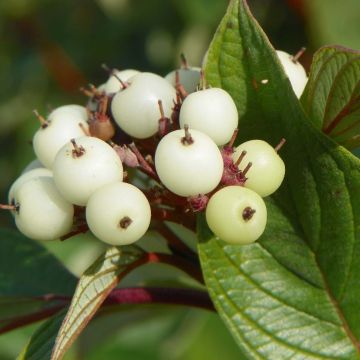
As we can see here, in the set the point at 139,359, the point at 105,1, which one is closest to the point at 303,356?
the point at 139,359

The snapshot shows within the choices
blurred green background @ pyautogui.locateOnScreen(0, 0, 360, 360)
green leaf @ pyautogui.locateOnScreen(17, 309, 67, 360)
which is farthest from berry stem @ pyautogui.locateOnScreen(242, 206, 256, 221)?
blurred green background @ pyautogui.locateOnScreen(0, 0, 360, 360)

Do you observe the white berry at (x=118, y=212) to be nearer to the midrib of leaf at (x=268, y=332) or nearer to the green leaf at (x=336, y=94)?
the midrib of leaf at (x=268, y=332)

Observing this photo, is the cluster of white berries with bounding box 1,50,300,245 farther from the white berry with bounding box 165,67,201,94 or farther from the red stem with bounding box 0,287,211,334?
the red stem with bounding box 0,287,211,334

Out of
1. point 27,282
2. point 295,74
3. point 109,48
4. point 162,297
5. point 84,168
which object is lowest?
point 109,48

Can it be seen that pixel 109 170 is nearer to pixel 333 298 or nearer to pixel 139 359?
pixel 333 298

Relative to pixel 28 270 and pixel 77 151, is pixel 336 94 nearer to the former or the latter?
pixel 77 151

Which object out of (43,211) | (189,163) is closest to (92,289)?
(43,211)

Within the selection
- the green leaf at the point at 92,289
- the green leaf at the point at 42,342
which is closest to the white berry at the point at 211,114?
the green leaf at the point at 92,289
